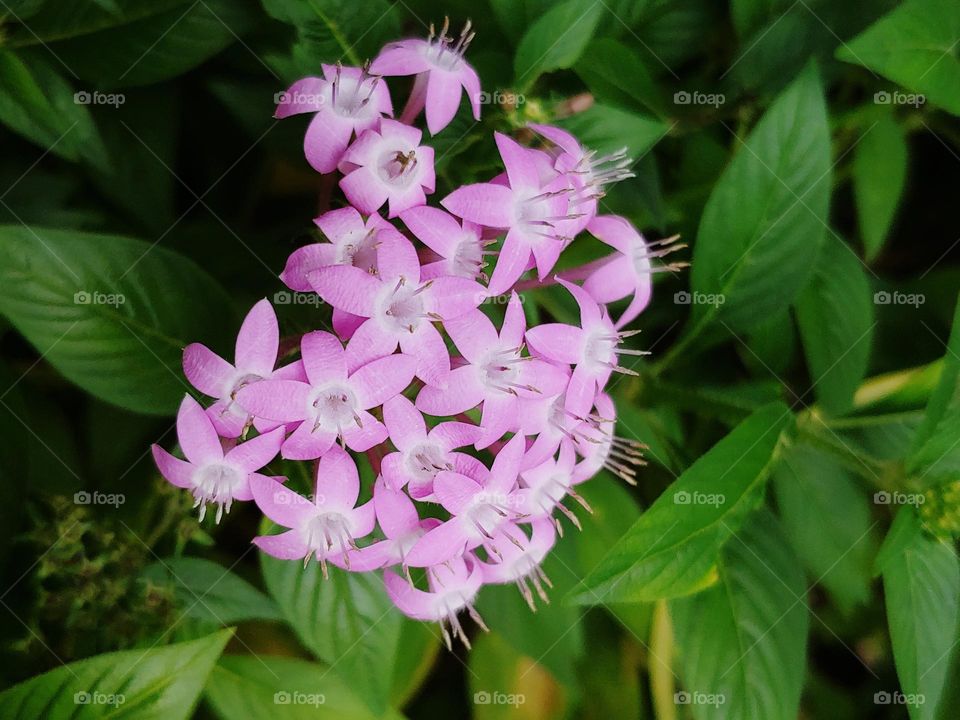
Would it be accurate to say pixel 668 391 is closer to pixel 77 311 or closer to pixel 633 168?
pixel 633 168

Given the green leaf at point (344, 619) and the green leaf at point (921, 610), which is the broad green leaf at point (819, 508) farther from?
the green leaf at point (344, 619)

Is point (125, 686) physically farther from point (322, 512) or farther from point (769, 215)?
point (769, 215)

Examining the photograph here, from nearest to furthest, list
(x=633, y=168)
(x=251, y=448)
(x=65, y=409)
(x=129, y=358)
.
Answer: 1. (x=251, y=448)
2. (x=129, y=358)
3. (x=633, y=168)
4. (x=65, y=409)

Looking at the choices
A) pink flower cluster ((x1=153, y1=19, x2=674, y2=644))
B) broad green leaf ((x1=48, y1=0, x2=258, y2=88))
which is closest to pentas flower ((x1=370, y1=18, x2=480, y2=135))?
pink flower cluster ((x1=153, y1=19, x2=674, y2=644))

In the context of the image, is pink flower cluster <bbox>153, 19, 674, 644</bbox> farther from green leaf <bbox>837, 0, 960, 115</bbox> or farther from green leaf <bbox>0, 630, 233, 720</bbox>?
green leaf <bbox>837, 0, 960, 115</bbox>

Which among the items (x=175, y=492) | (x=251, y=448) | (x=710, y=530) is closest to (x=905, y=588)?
(x=710, y=530)

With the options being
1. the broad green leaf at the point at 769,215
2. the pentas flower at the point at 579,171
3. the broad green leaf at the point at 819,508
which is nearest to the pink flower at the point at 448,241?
the pentas flower at the point at 579,171
